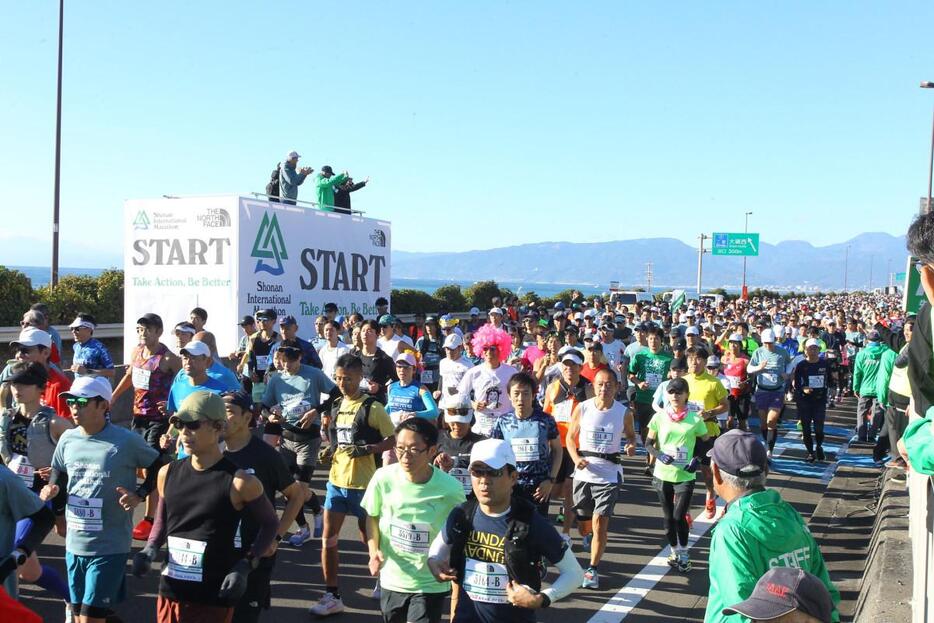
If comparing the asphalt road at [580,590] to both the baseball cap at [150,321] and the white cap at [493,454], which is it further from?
the white cap at [493,454]

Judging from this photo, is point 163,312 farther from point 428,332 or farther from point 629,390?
point 629,390

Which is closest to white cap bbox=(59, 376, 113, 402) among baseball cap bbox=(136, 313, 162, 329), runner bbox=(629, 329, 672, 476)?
baseball cap bbox=(136, 313, 162, 329)

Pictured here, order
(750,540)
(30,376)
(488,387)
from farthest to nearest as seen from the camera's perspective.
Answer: (488,387) → (30,376) → (750,540)

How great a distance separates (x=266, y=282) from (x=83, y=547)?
8936 mm

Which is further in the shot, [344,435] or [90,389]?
[344,435]

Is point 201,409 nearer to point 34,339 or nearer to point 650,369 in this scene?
point 34,339

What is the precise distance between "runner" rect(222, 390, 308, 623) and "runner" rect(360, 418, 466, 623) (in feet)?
1.84

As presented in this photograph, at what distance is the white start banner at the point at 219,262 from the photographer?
12.9m

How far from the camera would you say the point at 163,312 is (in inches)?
527

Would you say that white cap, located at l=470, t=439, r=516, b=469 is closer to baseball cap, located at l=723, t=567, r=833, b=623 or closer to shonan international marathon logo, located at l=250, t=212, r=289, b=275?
baseball cap, located at l=723, t=567, r=833, b=623

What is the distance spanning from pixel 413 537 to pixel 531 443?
2.03m

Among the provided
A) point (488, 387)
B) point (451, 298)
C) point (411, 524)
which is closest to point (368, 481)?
point (411, 524)

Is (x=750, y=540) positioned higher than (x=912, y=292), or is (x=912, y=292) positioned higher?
(x=912, y=292)

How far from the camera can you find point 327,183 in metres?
15.8
